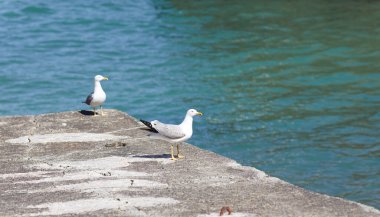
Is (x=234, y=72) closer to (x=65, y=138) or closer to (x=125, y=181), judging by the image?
(x=65, y=138)

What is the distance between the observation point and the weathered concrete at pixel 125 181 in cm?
1172

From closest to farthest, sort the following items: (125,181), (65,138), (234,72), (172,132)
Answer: (125,181) → (172,132) → (65,138) → (234,72)

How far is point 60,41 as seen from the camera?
37.4 meters

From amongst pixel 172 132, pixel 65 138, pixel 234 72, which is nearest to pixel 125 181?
pixel 172 132

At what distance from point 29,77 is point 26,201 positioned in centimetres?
1935

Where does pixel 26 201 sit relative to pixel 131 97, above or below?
above

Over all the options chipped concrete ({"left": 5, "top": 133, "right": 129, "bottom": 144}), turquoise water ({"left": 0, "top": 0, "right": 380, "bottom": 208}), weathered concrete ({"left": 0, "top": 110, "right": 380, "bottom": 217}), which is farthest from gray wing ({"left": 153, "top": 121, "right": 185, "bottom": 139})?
turquoise water ({"left": 0, "top": 0, "right": 380, "bottom": 208})

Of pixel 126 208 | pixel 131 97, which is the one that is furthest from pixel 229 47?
pixel 126 208

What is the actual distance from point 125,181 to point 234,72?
17.2 metres

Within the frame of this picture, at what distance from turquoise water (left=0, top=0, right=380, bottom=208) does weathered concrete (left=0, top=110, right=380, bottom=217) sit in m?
4.43

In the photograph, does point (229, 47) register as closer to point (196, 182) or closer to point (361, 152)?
point (361, 152)

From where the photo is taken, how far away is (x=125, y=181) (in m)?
13.0

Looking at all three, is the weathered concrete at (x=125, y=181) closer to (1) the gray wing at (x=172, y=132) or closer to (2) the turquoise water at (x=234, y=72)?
(1) the gray wing at (x=172, y=132)

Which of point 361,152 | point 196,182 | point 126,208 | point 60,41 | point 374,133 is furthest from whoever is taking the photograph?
point 60,41
